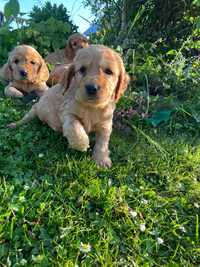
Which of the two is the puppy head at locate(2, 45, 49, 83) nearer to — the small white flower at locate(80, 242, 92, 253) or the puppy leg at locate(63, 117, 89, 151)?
the puppy leg at locate(63, 117, 89, 151)

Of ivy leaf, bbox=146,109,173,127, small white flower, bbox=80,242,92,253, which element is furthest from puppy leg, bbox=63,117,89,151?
ivy leaf, bbox=146,109,173,127

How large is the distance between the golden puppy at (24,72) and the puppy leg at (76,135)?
4.90 ft

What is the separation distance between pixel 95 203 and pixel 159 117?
1735 mm

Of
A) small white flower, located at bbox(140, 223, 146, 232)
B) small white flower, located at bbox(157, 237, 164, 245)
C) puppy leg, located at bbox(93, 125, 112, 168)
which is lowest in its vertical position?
small white flower, located at bbox(157, 237, 164, 245)

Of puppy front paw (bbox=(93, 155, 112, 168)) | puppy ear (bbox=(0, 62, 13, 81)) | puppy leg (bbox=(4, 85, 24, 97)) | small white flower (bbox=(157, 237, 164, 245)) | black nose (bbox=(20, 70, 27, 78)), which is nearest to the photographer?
small white flower (bbox=(157, 237, 164, 245))

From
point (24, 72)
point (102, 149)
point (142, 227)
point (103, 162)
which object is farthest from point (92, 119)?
point (24, 72)

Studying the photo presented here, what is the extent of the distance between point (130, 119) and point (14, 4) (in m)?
2.92

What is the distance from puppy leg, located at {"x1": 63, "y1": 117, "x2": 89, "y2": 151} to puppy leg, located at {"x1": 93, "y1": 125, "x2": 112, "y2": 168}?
0.15 metres

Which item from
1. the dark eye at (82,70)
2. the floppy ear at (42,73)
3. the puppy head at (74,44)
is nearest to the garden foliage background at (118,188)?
the floppy ear at (42,73)

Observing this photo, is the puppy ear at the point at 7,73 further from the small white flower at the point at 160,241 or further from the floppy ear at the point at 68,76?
the small white flower at the point at 160,241

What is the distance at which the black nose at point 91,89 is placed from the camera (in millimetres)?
2561

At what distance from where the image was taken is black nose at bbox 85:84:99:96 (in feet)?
8.40

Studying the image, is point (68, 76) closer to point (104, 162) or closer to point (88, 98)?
point (88, 98)

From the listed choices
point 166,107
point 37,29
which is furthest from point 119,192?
point 37,29
